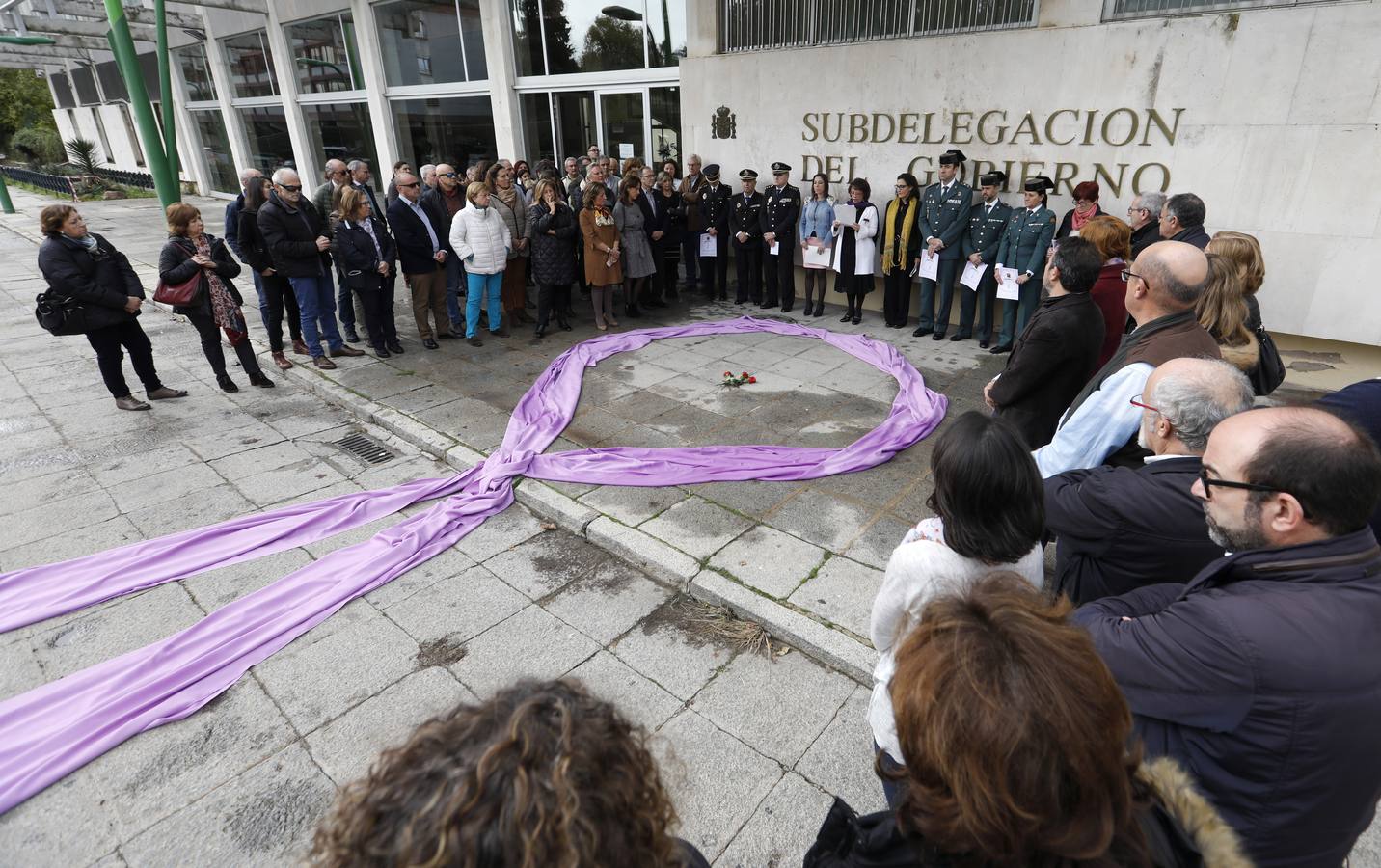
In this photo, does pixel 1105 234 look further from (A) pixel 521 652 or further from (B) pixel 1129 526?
(A) pixel 521 652

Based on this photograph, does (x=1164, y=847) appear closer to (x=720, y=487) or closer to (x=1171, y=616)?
(x=1171, y=616)

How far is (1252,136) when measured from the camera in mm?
5844

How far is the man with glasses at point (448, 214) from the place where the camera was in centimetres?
755

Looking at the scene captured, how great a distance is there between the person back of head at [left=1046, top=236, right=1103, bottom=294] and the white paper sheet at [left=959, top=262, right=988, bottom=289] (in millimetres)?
4072

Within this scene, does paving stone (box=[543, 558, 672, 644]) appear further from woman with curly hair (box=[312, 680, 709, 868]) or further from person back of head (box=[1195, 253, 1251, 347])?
person back of head (box=[1195, 253, 1251, 347])

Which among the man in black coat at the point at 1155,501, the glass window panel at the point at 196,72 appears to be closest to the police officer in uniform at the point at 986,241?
the man in black coat at the point at 1155,501

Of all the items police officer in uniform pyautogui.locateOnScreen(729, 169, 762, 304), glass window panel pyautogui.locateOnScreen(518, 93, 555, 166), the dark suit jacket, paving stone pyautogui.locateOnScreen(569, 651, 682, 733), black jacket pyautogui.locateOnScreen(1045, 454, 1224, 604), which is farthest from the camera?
glass window panel pyautogui.locateOnScreen(518, 93, 555, 166)

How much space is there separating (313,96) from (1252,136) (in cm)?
1764

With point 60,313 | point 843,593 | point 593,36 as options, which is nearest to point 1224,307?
point 843,593

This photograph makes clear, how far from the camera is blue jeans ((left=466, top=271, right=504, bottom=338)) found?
295 inches

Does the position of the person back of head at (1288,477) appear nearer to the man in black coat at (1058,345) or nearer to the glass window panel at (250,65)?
the man in black coat at (1058,345)

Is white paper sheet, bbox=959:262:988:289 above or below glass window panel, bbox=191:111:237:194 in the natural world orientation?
below

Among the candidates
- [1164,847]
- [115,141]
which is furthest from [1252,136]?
[115,141]

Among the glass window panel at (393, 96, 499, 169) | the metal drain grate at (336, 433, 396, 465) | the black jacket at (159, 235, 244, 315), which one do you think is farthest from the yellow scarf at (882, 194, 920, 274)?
the glass window panel at (393, 96, 499, 169)
